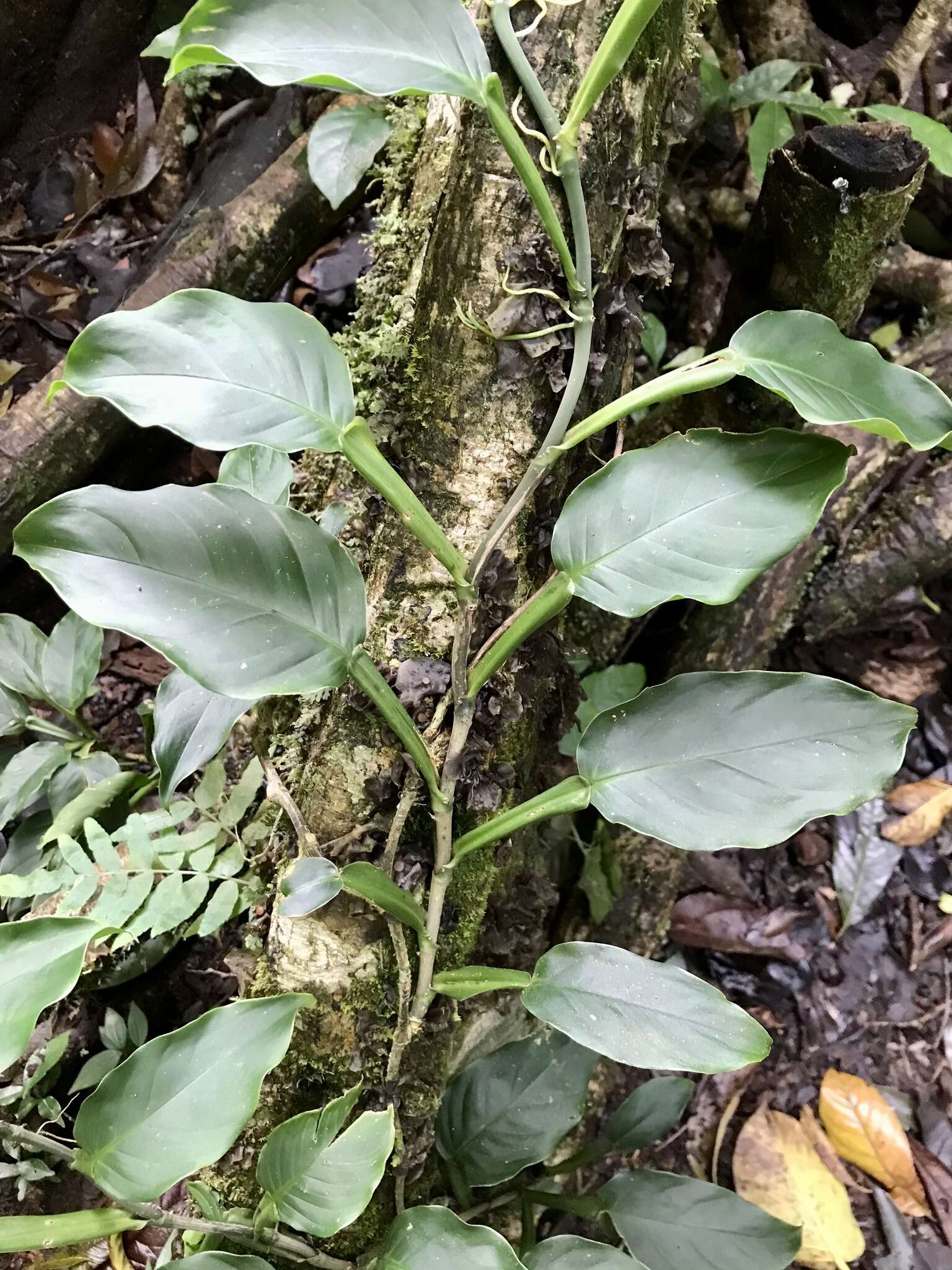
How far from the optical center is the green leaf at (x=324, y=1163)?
0.78 m

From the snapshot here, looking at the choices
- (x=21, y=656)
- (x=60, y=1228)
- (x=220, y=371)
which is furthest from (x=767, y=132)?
(x=60, y=1228)

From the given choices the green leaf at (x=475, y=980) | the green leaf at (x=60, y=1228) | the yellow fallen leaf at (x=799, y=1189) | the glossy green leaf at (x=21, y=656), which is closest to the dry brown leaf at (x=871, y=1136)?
the yellow fallen leaf at (x=799, y=1189)

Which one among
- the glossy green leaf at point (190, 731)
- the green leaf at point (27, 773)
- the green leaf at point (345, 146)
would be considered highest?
the green leaf at point (345, 146)

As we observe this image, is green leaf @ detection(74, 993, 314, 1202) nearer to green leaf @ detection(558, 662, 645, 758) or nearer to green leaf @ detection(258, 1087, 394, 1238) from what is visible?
green leaf @ detection(258, 1087, 394, 1238)

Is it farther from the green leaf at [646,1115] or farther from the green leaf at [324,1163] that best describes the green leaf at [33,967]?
the green leaf at [646,1115]

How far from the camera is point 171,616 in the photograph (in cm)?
63

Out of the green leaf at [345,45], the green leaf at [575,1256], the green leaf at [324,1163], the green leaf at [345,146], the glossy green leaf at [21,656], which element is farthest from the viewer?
the glossy green leaf at [21,656]

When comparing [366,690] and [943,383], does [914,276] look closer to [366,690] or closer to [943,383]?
[943,383]

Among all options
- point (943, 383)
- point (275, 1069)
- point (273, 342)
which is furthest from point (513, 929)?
point (943, 383)

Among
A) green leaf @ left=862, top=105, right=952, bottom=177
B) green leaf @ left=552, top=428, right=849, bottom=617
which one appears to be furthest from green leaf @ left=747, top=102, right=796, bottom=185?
green leaf @ left=552, top=428, right=849, bottom=617

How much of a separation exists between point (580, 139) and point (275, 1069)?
1.23 metres

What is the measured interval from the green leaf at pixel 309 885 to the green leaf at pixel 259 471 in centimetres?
50

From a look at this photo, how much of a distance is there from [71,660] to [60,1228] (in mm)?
937

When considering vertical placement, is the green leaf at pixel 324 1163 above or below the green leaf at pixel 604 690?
above
